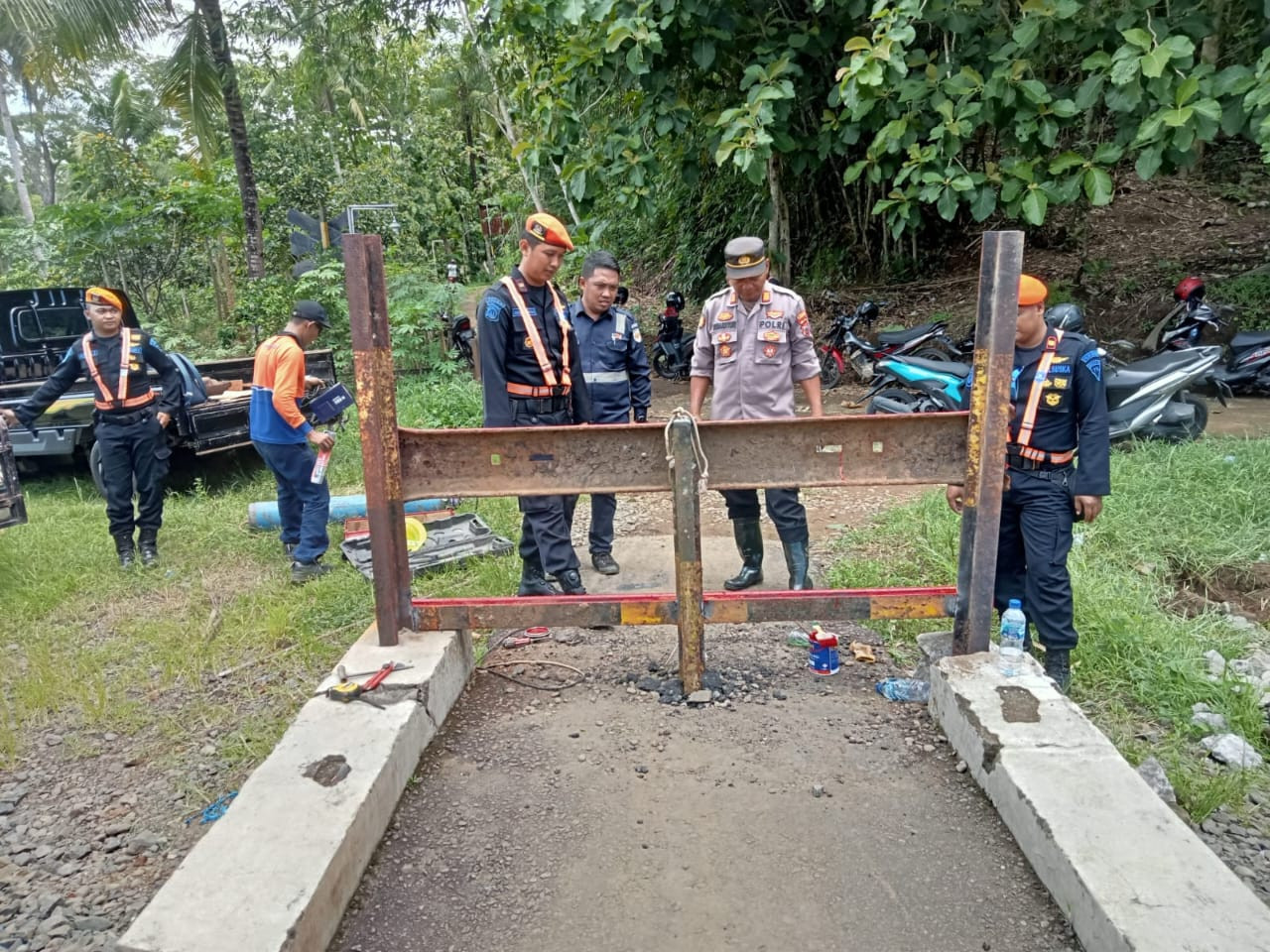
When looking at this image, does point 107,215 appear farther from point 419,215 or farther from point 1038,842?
point 1038,842

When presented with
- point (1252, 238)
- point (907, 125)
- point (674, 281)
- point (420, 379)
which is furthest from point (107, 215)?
point (1252, 238)

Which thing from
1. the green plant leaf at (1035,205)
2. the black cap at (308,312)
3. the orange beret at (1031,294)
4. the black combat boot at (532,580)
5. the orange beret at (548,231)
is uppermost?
the green plant leaf at (1035,205)

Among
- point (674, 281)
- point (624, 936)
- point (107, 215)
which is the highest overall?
point (107, 215)

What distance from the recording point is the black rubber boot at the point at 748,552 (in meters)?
4.38

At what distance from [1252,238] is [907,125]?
7.69m

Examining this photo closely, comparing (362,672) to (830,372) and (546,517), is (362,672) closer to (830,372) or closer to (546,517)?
(546,517)

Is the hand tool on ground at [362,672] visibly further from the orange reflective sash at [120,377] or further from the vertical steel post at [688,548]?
the orange reflective sash at [120,377]

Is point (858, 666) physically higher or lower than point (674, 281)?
lower

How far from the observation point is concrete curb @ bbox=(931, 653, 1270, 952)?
71.6 inches

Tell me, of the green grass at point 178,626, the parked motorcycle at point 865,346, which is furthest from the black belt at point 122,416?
the parked motorcycle at point 865,346

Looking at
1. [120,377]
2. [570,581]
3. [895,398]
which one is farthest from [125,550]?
[895,398]

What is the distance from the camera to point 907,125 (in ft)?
22.3

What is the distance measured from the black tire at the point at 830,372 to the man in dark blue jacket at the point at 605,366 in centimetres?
559

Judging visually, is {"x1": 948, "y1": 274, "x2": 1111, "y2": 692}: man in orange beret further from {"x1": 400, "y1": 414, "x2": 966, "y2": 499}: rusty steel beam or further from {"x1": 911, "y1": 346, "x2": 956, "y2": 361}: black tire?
{"x1": 911, "y1": 346, "x2": 956, "y2": 361}: black tire
